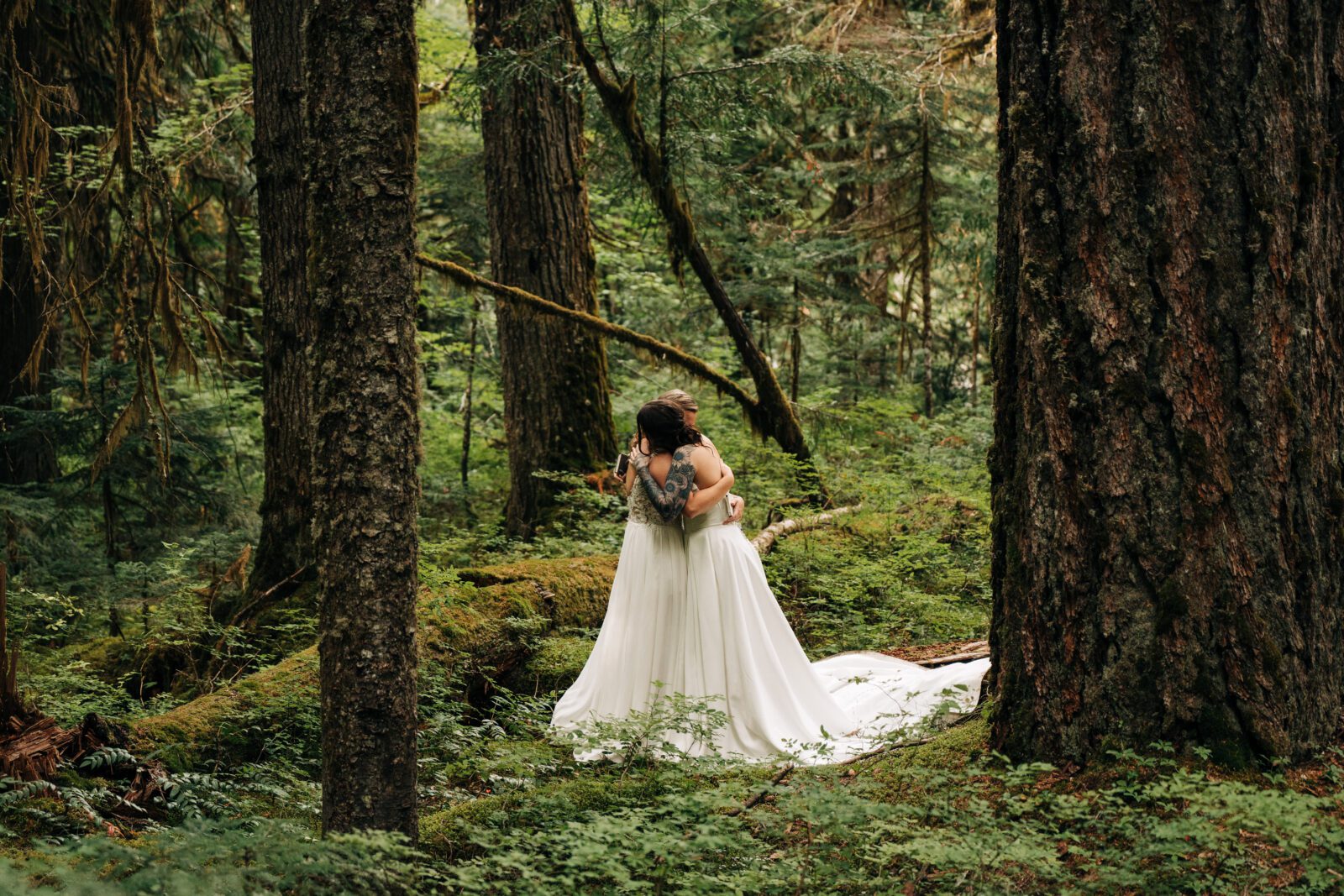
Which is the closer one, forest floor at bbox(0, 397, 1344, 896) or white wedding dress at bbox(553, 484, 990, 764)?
forest floor at bbox(0, 397, 1344, 896)

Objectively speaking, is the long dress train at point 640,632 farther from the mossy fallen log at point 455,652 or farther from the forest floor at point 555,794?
the mossy fallen log at point 455,652

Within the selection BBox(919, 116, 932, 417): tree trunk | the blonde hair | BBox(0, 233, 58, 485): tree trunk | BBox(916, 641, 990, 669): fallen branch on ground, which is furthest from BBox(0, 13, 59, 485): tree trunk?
BBox(919, 116, 932, 417): tree trunk

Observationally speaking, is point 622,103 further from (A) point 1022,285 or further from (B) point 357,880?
(B) point 357,880

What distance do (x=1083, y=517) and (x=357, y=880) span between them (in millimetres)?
2868

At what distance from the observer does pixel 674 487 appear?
22.1 feet

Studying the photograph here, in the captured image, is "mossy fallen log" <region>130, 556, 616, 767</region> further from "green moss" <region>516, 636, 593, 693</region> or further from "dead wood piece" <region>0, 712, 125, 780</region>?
"dead wood piece" <region>0, 712, 125, 780</region>

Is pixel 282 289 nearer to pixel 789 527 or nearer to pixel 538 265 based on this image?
pixel 538 265

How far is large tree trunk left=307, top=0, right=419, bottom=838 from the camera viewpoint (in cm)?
352

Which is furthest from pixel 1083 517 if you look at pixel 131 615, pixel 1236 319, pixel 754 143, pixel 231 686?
pixel 754 143

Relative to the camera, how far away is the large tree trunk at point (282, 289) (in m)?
8.14

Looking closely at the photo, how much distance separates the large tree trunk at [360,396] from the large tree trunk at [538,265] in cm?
753

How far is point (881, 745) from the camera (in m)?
5.36

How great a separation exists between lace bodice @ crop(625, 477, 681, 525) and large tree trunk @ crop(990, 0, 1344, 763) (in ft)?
10.9

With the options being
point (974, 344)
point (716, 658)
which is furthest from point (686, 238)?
point (974, 344)
